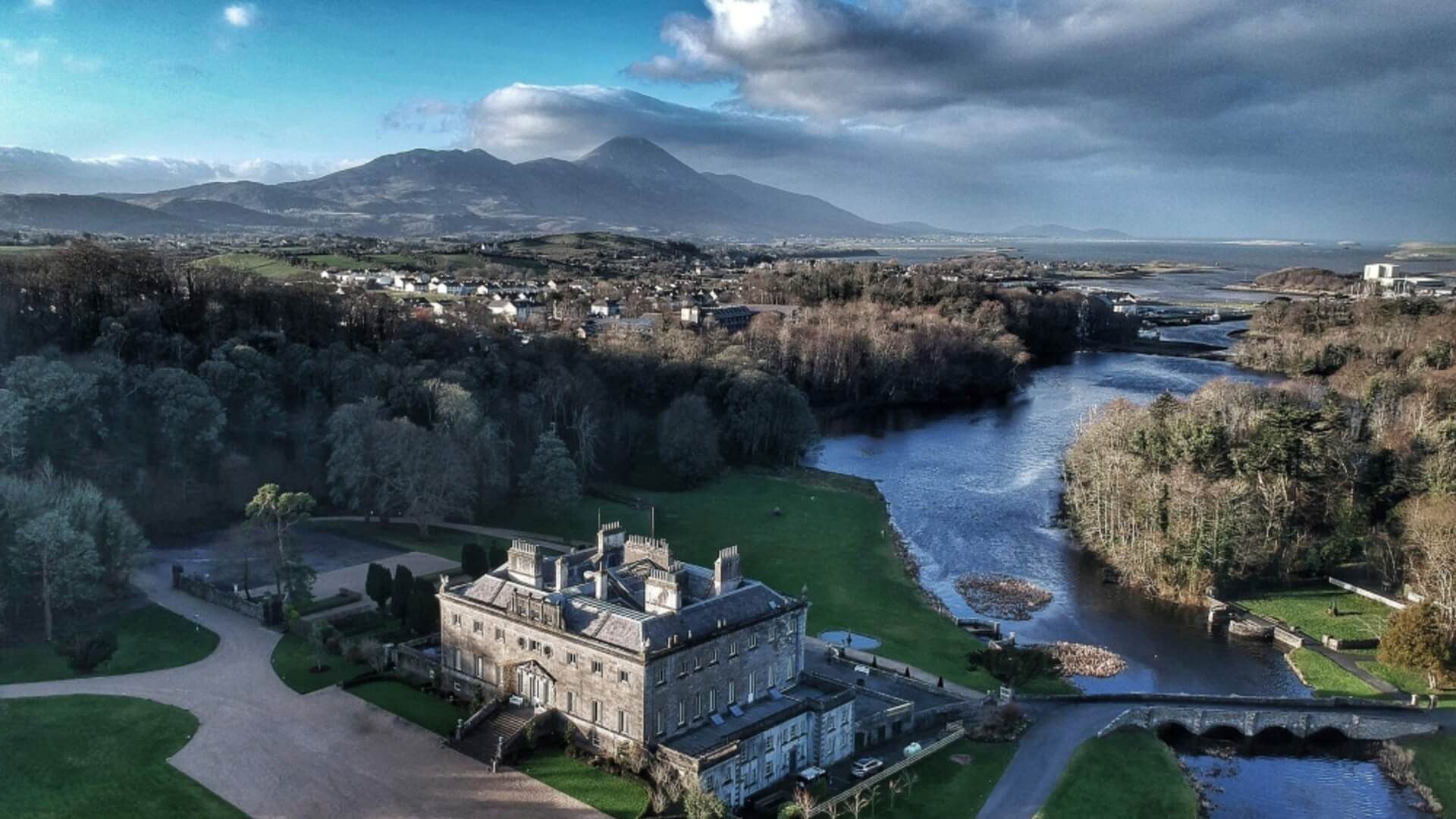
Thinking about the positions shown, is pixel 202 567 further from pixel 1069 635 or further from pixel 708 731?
pixel 1069 635

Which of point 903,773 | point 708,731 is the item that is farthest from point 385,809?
point 903,773

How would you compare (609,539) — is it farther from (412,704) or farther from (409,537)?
(409,537)

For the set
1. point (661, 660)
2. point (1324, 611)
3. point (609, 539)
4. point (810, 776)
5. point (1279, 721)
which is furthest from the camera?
point (1324, 611)

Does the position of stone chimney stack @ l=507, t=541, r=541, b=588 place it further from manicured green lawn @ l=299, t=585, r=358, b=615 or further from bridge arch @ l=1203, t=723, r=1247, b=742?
bridge arch @ l=1203, t=723, r=1247, b=742

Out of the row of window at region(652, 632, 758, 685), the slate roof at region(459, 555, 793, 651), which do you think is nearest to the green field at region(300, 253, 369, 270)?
the slate roof at region(459, 555, 793, 651)

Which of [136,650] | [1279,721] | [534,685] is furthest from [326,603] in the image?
[1279,721]
